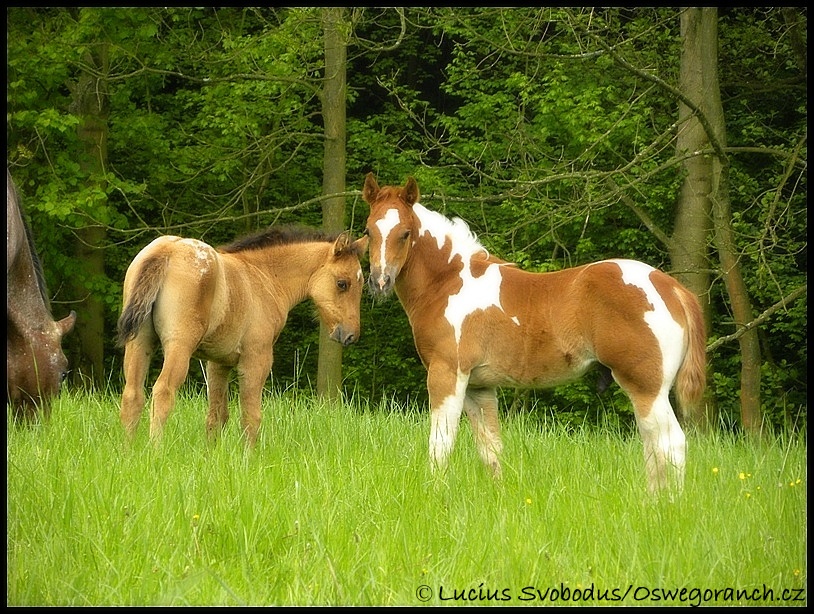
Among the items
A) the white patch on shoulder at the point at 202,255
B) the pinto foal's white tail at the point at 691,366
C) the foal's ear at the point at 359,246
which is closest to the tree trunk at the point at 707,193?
the pinto foal's white tail at the point at 691,366

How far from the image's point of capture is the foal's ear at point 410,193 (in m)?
7.11

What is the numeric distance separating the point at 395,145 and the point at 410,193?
7.40 m

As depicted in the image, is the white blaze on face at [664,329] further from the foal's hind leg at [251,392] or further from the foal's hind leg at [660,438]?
the foal's hind leg at [251,392]

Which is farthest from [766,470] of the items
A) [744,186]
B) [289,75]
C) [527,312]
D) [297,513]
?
[289,75]

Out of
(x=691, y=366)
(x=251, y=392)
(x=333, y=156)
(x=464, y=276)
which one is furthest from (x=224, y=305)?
(x=333, y=156)

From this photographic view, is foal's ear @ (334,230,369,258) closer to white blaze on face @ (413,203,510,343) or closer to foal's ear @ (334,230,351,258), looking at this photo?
foal's ear @ (334,230,351,258)

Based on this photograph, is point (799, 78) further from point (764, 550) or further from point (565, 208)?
point (764, 550)

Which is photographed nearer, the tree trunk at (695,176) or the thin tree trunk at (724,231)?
the thin tree trunk at (724,231)

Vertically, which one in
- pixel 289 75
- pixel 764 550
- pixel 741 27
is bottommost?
pixel 764 550

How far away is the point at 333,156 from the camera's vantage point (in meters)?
15.1

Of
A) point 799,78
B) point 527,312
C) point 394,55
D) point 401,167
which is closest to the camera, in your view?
point 527,312

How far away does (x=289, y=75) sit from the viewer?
47.9 feet

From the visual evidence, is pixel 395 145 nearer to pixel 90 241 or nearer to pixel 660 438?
Answer: pixel 90 241

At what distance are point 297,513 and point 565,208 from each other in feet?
22.2
